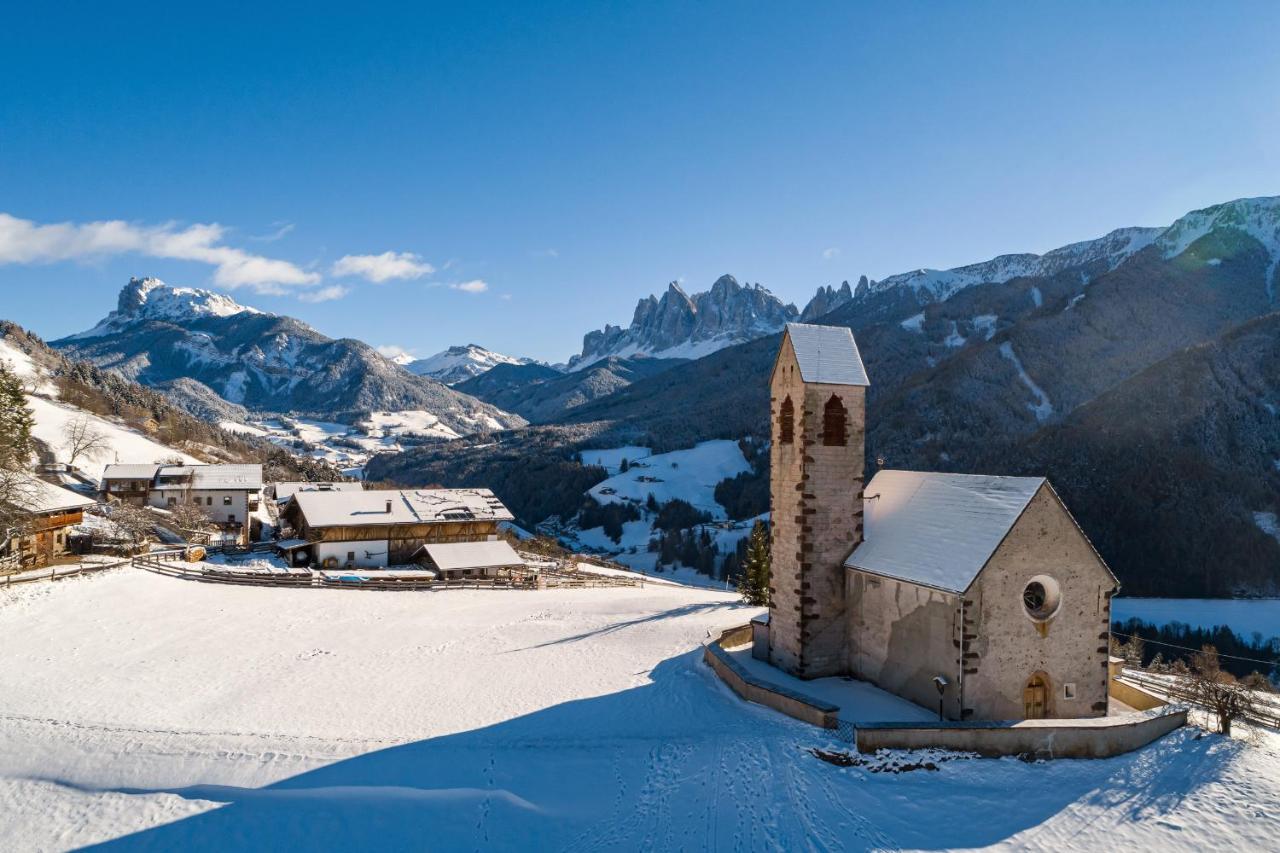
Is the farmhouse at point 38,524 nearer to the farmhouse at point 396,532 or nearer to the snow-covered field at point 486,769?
the farmhouse at point 396,532

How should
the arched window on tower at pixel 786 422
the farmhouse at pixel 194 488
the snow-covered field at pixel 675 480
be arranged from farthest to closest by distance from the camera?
the snow-covered field at pixel 675 480 → the farmhouse at pixel 194 488 → the arched window on tower at pixel 786 422

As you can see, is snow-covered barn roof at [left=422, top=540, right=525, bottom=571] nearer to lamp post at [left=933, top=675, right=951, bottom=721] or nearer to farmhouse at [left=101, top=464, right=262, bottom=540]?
farmhouse at [left=101, top=464, right=262, bottom=540]

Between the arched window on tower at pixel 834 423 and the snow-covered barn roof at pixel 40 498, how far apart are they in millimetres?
41577

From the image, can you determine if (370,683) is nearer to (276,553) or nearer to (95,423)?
(276,553)

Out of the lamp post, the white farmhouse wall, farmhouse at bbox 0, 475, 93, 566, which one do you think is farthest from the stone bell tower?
farmhouse at bbox 0, 475, 93, 566

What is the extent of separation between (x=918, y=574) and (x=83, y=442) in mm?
97668

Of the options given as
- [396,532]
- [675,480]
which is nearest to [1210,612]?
[675,480]

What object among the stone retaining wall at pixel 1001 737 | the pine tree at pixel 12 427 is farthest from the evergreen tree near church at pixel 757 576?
the pine tree at pixel 12 427

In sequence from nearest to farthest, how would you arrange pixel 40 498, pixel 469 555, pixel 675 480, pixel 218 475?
pixel 40 498 → pixel 469 555 → pixel 218 475 → pixel 675 480

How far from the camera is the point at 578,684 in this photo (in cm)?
2347

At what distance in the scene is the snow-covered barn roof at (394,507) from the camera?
49562mm

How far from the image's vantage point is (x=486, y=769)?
54.7 ft

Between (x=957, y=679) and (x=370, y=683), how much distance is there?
60.2 ft

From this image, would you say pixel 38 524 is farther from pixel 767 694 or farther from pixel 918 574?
pixel 918 574
